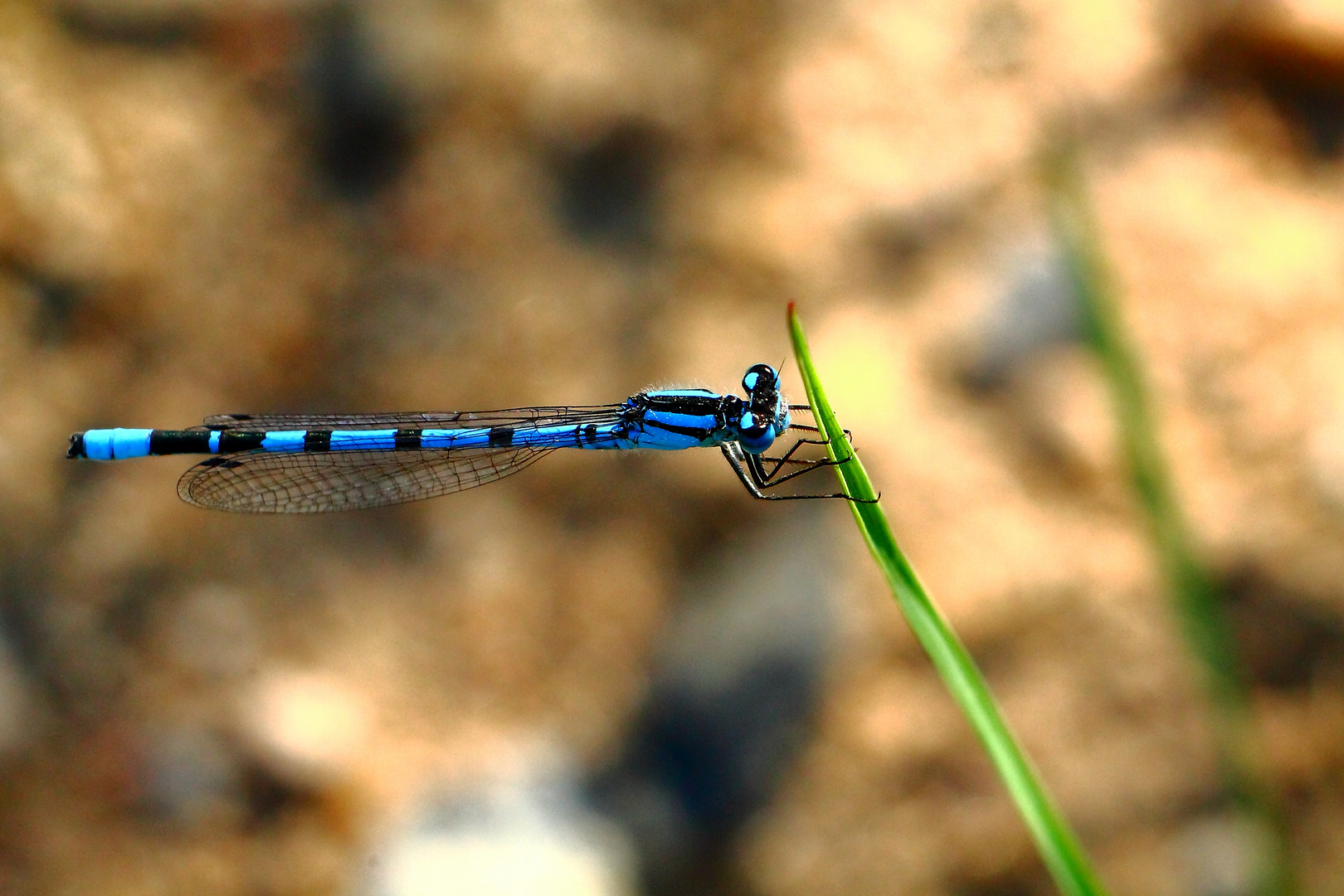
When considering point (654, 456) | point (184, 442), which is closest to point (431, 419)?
point (184, 442)

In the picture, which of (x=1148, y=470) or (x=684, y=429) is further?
(x=684, y=429)

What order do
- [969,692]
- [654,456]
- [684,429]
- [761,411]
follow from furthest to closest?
[654,456]
[684,429]
[761,411]
[969,692]

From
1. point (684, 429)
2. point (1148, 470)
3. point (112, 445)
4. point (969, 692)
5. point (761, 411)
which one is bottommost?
point (969, 692)

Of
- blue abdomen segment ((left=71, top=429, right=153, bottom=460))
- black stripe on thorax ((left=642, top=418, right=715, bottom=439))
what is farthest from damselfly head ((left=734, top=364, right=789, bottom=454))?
blue abdomen segment ((left=71, top=429, right=153, bottom=460))

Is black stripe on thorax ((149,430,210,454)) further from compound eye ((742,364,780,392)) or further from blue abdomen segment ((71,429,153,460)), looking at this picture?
compound eye ((742,364,780,392))

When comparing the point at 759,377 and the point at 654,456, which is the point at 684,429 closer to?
the point at 759,377

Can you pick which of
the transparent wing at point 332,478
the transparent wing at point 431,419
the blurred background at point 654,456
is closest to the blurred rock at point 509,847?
the blurred background at point 654,456

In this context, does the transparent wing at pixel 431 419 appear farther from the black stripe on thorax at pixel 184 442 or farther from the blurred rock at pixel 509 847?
the blurred rock at pixel 509 847
